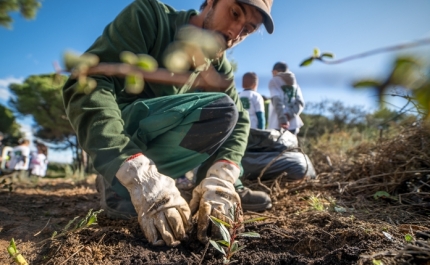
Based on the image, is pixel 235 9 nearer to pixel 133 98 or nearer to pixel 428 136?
pixel 133 98

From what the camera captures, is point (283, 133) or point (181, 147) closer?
point (181, 147)

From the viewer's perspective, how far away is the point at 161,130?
152 cm

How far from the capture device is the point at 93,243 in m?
1.04

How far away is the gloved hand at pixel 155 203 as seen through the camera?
1.06 meters

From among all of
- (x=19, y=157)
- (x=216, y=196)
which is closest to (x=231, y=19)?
(x=216, y=196)

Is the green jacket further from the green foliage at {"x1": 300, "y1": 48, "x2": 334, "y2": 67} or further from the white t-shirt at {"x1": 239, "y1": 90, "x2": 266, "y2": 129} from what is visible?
the white t-shirt at {"x1": 239, "y1": 90, "x2": 266, "y2": 129}

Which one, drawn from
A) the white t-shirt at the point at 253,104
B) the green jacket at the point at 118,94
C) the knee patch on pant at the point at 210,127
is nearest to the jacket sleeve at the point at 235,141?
the green jacket at the point at 118,94

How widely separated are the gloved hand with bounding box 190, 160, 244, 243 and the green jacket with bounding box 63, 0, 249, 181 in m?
0.13

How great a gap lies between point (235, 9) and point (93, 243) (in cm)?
137

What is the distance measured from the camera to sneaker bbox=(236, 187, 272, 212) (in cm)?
170

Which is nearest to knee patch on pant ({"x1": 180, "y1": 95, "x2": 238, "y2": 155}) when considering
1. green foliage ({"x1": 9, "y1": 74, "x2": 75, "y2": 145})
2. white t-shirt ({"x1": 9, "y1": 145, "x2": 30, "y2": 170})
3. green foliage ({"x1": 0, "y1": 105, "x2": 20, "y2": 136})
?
white t-shirt ({"x1": 9, "y1": 145, "x2": 30, "y2": 170})

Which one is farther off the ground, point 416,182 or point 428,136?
point 428,136

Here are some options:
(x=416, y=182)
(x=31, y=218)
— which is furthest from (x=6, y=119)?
(x=416, y=182)

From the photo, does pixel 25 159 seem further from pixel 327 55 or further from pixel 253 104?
pixel 327 55
